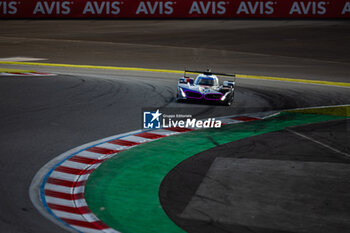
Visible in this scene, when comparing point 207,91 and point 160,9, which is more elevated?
point 207,91

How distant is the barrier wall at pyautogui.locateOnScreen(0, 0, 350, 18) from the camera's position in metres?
44.8

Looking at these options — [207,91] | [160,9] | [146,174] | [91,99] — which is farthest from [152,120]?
[160,9]

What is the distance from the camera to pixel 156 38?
38.3m

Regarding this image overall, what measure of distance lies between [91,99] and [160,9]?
3064 cm

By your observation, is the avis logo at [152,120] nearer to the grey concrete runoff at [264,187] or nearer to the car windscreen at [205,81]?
the car windscreen at [205,81]

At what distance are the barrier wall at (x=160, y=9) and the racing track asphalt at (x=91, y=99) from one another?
1235cm

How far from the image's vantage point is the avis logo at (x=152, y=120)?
1450 centimetres

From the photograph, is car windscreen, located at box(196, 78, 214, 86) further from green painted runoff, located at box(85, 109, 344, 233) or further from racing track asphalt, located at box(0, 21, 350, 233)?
green painted runoff, located at box(85, 109, 344, 233)

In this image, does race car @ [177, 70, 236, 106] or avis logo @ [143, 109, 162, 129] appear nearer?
avis logo @ [143, 109, 162, 129]

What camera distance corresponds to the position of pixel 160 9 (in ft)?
154

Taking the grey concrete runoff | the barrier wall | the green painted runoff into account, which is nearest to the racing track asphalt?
the green painted runoff

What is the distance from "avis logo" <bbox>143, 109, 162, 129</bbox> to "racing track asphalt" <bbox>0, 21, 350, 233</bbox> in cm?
24

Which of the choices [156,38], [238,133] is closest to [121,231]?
[238,133]

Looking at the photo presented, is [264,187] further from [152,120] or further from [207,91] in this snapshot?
[207,91]
